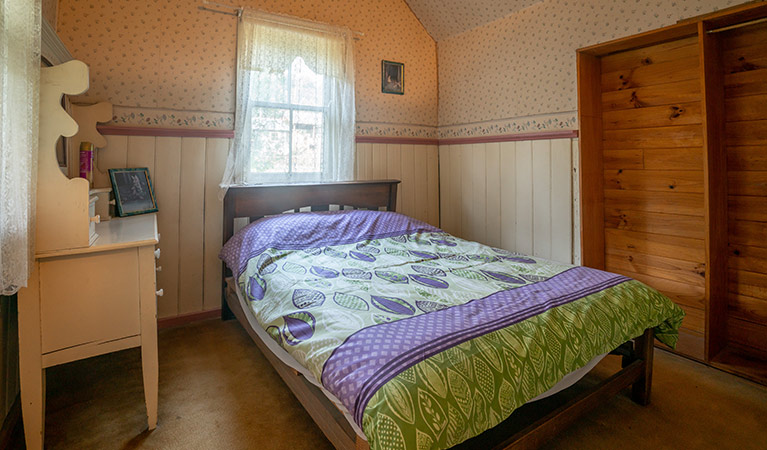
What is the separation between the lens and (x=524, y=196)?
10.7ft

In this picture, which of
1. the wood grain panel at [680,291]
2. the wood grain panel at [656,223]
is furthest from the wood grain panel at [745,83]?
the wood grain panel at [680,291]

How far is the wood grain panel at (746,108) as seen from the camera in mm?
2154

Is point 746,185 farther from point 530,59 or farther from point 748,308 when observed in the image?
Answer: point 530,59

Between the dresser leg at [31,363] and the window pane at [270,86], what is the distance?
76.0 inches

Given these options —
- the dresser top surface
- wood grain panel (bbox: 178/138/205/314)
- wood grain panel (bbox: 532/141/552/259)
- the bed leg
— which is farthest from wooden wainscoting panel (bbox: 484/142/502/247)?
the dresser top surface

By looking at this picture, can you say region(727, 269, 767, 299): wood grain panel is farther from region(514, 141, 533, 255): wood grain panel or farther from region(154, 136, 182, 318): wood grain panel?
region(154, 136, 182, 318): wood grain panel

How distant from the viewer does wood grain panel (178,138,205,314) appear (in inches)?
110

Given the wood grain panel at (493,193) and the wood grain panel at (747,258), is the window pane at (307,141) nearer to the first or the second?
the wood grain panel at (493,193)

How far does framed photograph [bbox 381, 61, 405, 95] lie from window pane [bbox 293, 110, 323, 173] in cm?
75

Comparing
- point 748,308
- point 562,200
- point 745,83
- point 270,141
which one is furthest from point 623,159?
point 270,141

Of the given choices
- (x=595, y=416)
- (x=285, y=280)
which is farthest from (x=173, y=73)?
(x=595, y=416)

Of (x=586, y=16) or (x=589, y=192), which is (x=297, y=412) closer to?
(x=589, y=192)

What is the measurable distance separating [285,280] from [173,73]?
1.81 m

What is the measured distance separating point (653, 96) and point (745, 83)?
0.45 metres
